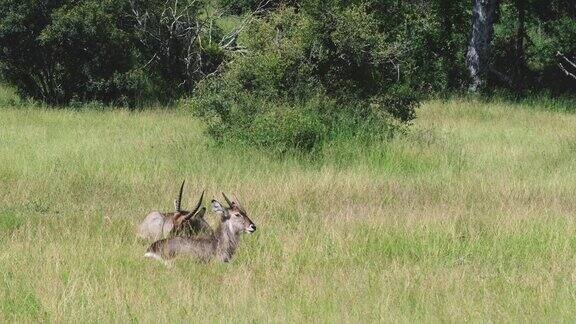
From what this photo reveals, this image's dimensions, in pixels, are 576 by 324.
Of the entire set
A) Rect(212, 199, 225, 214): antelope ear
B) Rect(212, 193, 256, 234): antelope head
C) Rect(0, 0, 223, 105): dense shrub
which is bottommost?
Rect(0, 0, 223, 105): dense shrub

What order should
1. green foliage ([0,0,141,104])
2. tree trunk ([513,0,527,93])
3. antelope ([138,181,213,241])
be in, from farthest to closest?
tree trunk ([513,0,527,93])
green foliage ([0,0,141,104])
antelope ([138,181,213,241])

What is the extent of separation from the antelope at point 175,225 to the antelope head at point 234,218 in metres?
0.40

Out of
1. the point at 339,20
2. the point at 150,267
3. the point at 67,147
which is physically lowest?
the point at 67,147

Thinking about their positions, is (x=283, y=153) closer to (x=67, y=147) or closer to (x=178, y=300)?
(x=67, y=147)

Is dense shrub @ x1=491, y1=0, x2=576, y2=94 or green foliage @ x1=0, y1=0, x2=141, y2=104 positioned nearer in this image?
green foliage @ x1=0, y1=0, x2=141, y2=104

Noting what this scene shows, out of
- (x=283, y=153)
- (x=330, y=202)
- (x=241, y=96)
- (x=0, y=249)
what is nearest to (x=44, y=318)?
(x=0, y=249)

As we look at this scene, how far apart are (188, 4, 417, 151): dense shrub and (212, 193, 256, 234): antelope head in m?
6.12

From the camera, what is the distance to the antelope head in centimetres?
754

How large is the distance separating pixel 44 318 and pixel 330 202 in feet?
16.1

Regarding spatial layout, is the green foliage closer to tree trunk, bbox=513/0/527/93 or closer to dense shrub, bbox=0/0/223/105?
dense shrub, bbox=0/0/223/105

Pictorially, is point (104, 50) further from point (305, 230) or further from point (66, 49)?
point (305, 230)

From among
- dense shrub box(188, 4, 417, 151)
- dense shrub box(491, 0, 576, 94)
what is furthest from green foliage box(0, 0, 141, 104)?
dense shrub box(491, 0, 576, 94)

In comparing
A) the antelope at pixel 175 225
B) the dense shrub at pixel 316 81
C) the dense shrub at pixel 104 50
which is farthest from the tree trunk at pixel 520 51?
the antelope at pixel 175 225

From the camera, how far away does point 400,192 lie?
1123 centimetres
